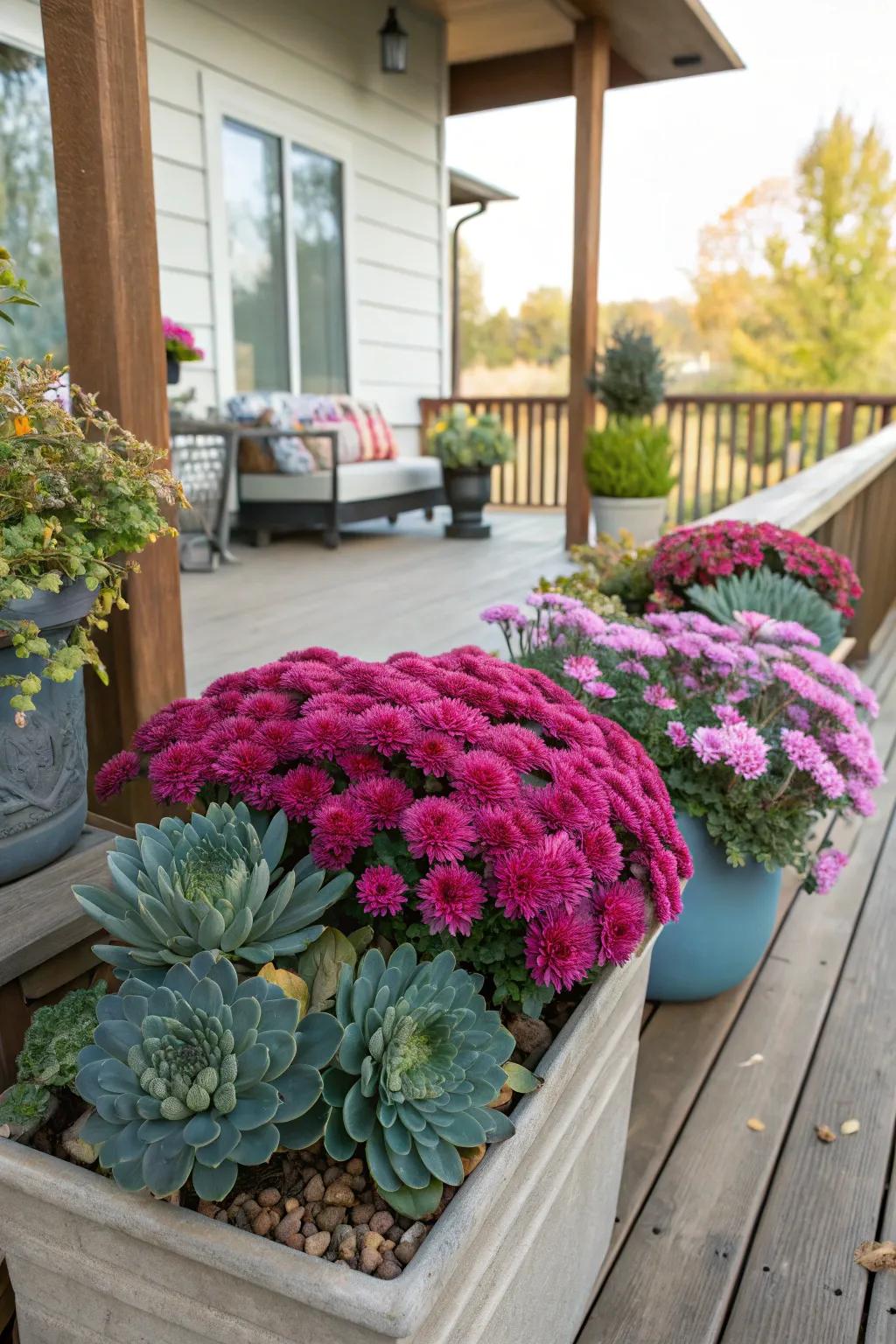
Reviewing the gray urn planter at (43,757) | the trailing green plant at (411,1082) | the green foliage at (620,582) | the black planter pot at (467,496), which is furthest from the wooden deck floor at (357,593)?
the trailing green plant at (411,1082)

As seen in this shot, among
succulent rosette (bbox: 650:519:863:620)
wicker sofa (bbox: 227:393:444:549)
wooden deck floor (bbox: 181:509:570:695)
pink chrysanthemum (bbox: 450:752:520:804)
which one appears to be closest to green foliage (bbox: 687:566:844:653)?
succulent rosette (bbox: 650:519:863:620)

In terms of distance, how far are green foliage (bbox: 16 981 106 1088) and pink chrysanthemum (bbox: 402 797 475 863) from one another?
1.07 feet

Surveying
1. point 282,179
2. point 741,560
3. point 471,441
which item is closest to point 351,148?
point 282,179

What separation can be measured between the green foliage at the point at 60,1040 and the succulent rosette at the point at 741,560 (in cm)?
178

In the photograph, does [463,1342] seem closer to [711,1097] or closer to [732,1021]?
[711,1097]

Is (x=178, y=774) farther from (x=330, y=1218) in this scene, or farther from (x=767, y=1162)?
(x=767, y=1162)

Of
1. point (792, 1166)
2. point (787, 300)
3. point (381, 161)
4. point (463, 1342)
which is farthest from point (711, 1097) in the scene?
point (787, 300)

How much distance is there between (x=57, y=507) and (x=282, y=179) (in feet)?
17.6

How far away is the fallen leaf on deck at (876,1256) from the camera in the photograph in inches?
52.3

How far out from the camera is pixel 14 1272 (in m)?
0.89

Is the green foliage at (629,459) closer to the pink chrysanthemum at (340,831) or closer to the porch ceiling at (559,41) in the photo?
the porch ceiling at (559,41)

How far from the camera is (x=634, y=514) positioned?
18.6 ft

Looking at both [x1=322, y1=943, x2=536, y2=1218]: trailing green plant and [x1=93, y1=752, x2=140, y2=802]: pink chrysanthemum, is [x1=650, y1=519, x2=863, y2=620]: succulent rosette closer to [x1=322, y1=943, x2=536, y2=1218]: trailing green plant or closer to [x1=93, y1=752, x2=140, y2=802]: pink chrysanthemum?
[x1=93, y1=752, x2=140, y2=802]: pink chrysanthemum

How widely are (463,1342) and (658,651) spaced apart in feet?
3.52
